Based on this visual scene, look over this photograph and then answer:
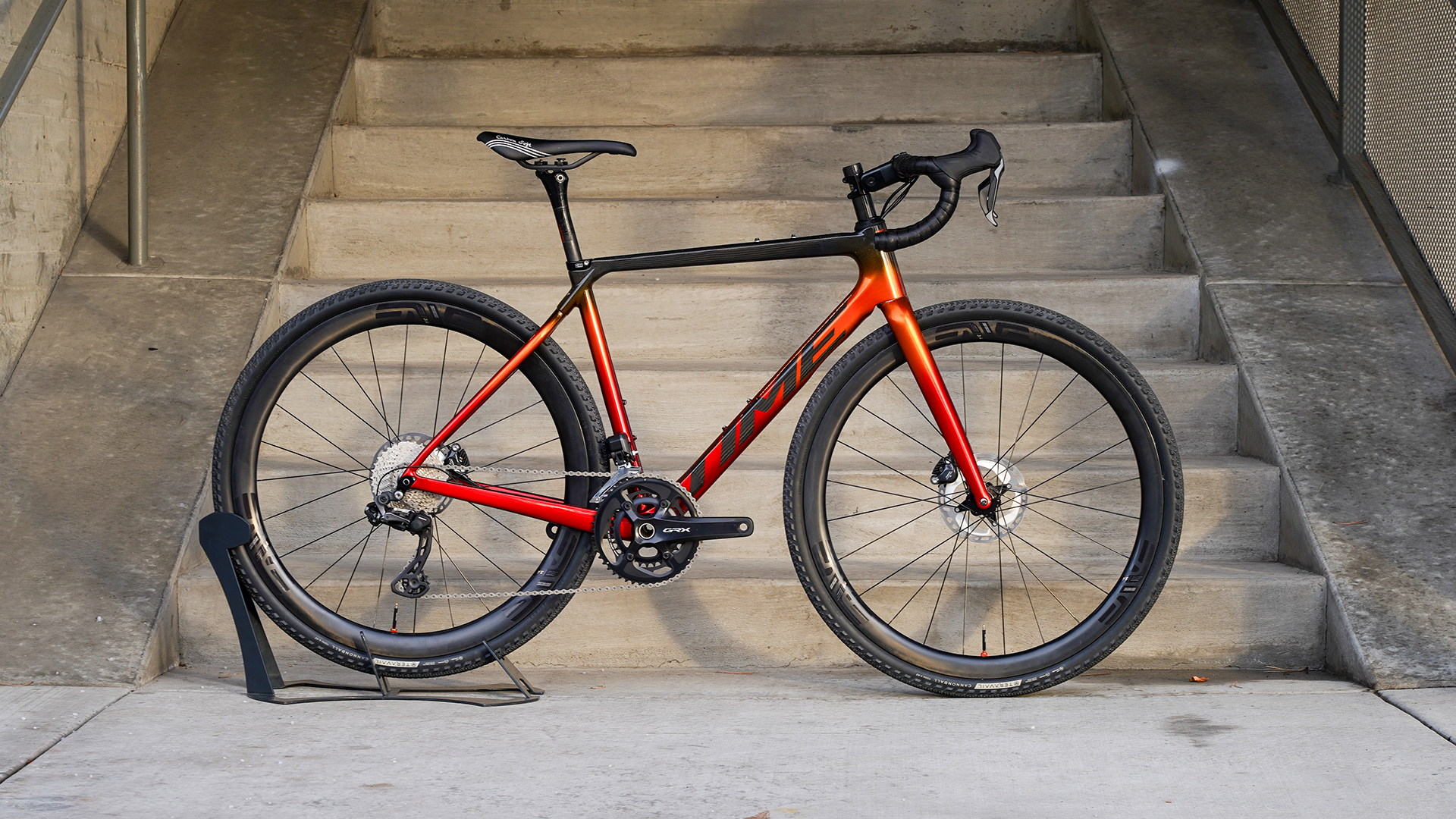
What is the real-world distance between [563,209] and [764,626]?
3.17ft

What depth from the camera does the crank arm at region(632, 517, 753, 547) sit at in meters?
2.31

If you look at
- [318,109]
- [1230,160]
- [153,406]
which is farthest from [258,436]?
[1230,160]

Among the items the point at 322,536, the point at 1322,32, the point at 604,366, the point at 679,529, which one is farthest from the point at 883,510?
the point at 1322,32

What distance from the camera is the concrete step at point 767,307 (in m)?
3.15

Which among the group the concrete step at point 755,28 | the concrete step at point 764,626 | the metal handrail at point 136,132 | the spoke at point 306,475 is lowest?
the concrete step at point 764,626

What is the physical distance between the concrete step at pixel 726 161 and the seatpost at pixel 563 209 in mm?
1372

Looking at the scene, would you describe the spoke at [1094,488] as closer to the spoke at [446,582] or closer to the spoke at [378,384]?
the spoke at [446,582]

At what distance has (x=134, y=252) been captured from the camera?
3.23m

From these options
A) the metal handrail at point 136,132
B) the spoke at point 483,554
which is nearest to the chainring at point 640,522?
the spoke at point 483,554

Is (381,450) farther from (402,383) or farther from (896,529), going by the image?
(896,529)

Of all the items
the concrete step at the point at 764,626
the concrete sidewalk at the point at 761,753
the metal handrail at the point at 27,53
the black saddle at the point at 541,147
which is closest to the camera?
the concrete sidewalk at the point at 761,753

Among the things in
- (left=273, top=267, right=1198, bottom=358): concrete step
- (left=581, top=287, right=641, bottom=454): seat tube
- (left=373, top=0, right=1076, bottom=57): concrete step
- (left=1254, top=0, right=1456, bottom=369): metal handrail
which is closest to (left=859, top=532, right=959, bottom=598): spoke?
(left=581, top=287, right=641, bottom=454): seat tube

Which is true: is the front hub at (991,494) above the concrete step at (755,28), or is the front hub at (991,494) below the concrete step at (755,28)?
below

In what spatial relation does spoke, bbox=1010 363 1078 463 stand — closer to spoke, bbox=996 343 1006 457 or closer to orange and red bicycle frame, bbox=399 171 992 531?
spoke, bbox=996 343 1006 457
